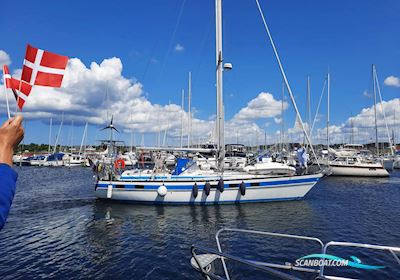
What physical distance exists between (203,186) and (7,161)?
652 inches

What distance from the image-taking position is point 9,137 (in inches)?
83.2

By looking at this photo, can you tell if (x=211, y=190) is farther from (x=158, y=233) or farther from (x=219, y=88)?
(x=219, y=88)

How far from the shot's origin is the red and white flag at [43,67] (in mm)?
4277

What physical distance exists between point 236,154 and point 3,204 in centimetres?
5244

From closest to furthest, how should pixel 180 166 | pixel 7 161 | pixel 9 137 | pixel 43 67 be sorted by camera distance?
pixel 7 161, pixel 9 137, pixel 43 67, pixel 180 166

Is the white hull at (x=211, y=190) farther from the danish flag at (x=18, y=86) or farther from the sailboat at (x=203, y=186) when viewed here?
the danish flag at (x=18, y=86)

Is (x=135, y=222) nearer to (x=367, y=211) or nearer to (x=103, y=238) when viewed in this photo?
(x=103, y=238)

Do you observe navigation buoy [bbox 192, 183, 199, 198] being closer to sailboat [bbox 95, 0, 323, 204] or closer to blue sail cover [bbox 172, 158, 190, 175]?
sailboat [bbox 95, 0, 323, 204]

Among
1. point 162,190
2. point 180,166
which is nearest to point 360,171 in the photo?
point 180,166

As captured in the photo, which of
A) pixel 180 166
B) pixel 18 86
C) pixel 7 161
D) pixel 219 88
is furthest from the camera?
pixel 219 88

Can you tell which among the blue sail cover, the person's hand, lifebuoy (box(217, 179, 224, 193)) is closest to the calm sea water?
lifebuoy (box(217, 179, 224, 193))

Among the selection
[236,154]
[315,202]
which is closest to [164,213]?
[315,202]

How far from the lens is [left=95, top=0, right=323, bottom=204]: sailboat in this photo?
1825cm

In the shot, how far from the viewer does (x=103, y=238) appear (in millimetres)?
12625
